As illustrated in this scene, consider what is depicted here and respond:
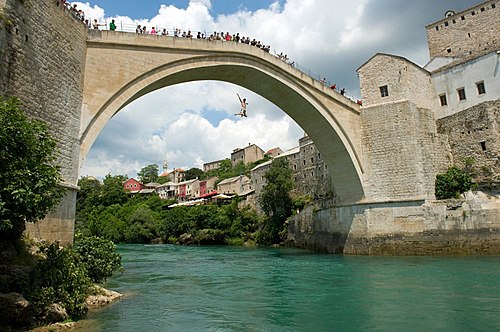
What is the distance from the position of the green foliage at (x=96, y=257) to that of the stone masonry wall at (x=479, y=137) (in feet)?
51.7

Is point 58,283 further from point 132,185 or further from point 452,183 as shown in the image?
point 132,185

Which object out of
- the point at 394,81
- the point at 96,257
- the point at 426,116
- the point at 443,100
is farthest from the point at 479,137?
the point at 96,257

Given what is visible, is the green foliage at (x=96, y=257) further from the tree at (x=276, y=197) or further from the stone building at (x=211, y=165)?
the stone building at (x=211, y=165)

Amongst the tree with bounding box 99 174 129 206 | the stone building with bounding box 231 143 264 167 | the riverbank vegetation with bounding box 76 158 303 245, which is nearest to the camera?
the riverbank vegetation with bounding box 76 158 303 245

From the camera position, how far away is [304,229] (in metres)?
24.6

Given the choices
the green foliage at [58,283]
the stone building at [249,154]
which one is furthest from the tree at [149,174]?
the green foliage at [58,283]

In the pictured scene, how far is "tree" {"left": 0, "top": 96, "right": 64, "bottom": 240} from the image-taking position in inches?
218

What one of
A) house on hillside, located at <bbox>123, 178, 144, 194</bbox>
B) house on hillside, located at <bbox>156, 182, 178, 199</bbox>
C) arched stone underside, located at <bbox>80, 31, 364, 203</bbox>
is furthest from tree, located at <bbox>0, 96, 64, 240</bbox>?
house on hillside, located at <bbox>123, 178, 144, 194</bbox>

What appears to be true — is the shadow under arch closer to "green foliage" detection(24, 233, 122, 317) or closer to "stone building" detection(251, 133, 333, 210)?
"green foliage" detection(24, 233, 122, 317)

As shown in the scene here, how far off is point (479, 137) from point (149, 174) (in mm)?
74766

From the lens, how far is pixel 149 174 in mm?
83688

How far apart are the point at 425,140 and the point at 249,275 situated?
1096 centimetres

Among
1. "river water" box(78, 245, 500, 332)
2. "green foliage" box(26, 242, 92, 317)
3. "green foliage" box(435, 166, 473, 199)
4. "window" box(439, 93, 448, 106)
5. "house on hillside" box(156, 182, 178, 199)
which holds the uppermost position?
"house on hillside" box(156, 182, 178, 199)

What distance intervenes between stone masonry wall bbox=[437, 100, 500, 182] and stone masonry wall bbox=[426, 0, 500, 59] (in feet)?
29.2
